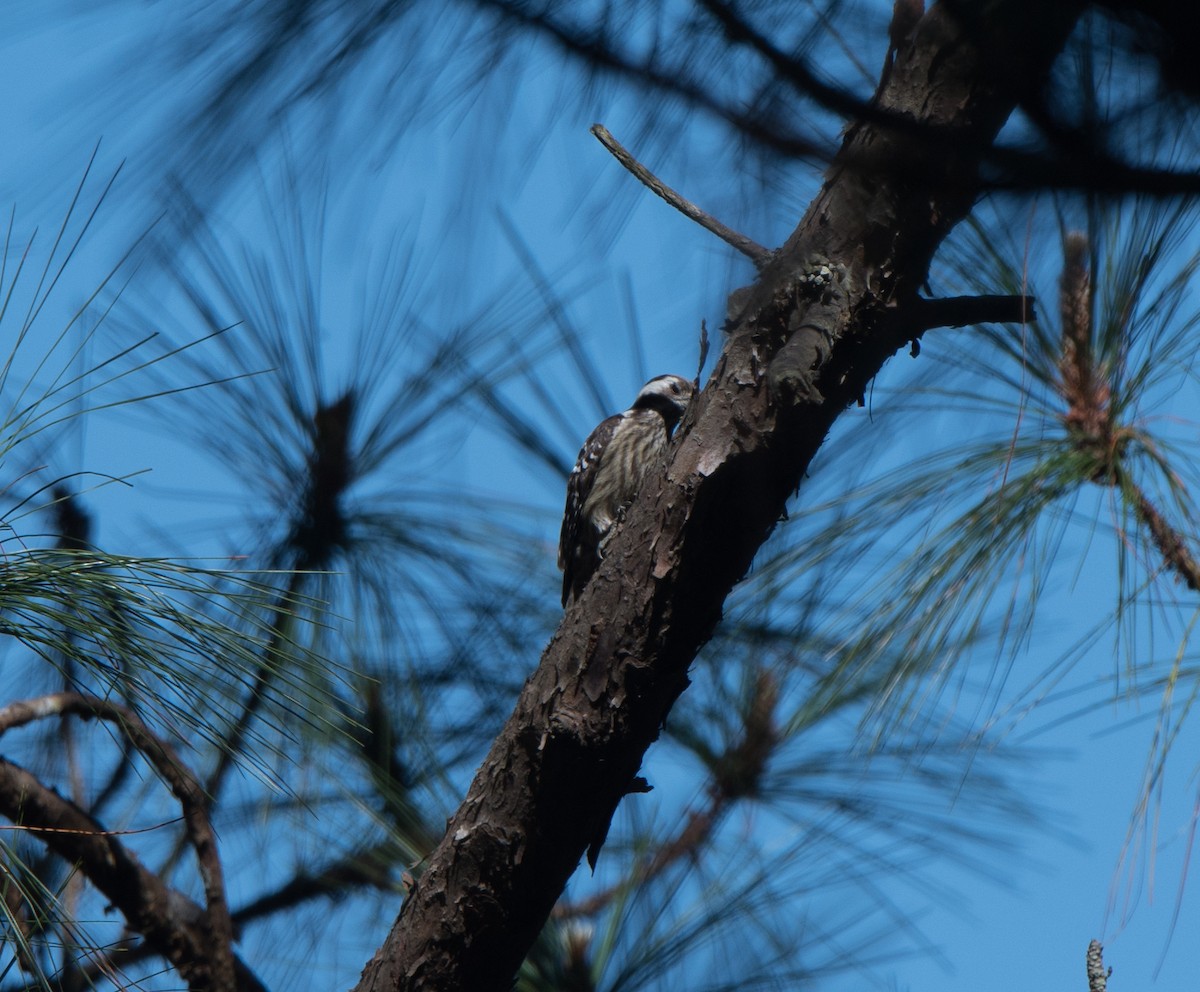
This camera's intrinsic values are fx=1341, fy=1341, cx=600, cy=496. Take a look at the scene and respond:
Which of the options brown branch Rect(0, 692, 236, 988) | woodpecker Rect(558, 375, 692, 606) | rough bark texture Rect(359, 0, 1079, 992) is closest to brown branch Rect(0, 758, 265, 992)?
brown branch Rect(0, 692, 236, 988)

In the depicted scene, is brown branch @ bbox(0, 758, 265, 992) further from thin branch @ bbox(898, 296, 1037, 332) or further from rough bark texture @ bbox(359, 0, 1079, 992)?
thin branch @ bbox(898, 296, 1037, 332)

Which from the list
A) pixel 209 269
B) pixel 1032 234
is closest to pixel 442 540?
pixel 209 269

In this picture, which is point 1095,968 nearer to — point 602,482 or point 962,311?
point 962,311

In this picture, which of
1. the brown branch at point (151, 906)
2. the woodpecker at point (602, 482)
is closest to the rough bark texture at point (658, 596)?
the brown branch at point (151, 906)

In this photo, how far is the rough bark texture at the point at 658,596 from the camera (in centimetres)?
204

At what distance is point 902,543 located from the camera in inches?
102

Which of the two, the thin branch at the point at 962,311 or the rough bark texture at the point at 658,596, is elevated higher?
the thin branch at the point at 962,311

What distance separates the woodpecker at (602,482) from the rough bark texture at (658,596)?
5.83 ft

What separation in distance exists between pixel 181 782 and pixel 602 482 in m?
1.93

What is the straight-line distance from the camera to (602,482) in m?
4.24

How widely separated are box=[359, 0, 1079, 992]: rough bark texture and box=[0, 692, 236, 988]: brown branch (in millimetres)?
552

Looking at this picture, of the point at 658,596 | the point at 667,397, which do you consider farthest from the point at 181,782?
the point at 667,397

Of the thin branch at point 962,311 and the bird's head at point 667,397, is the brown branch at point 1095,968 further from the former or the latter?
the bird's head at point 667,397

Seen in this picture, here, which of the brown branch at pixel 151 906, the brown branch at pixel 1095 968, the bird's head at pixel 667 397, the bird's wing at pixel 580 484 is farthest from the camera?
the bird's head at pixel 667 397
